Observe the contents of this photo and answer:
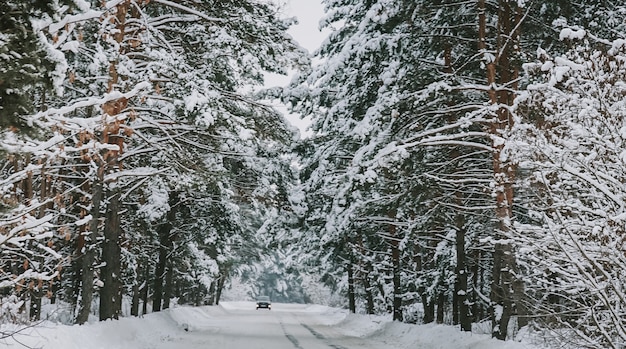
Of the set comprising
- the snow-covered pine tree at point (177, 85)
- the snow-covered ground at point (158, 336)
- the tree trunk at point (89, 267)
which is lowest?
the snow-covered ground at point (158, 336)

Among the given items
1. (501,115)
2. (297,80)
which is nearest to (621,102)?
(501,115)

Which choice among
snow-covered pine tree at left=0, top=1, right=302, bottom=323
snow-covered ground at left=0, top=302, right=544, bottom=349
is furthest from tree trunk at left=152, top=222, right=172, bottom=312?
snow-covered pine tree at left=0, top=1, right=302, bottom=323

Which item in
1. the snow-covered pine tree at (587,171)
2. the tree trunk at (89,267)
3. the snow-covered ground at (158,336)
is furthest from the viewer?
the tree trunk at (89,267)

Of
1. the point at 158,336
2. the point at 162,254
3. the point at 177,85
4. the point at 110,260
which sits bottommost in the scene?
the point at 158,336

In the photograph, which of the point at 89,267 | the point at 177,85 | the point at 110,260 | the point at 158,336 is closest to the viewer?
the point at 177,85

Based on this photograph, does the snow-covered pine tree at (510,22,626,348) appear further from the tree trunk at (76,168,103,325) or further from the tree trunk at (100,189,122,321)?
the tree trunk at (100,189,122,321)

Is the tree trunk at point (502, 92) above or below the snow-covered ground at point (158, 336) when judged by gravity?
above

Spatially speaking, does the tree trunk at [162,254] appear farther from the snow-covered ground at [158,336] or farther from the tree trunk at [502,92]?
the tree trunk at [502,92]

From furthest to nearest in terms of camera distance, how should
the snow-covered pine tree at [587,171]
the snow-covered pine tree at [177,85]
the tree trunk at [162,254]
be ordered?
the tree trunk at [162,254], the snow-covered pine tree at [177,85], the snow-covered pine tree at [587,171]

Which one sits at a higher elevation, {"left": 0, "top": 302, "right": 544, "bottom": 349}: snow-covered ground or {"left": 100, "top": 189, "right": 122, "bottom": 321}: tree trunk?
{"left": 100, "top": 189, "right": 122, "bottom": 321}: tree trunk

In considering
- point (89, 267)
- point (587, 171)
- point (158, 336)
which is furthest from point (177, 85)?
point (158, 336)

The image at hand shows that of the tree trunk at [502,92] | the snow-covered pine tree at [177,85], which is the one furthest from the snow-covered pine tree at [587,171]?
the snow-covered pine tree at [177,85]

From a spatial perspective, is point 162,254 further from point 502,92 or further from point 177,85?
point 502,92

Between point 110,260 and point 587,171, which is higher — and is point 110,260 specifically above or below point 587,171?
below
